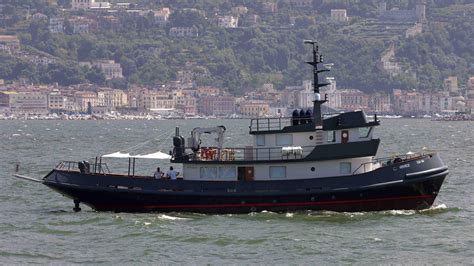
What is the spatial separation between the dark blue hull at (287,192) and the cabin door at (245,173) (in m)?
0.48

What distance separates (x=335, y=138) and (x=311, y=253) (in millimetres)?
7482

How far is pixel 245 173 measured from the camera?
4828 centimetres

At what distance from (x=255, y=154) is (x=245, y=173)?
2.42 feet

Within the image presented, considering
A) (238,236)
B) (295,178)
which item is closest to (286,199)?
(295,178)

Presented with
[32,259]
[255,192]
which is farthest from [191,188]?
[32,259]

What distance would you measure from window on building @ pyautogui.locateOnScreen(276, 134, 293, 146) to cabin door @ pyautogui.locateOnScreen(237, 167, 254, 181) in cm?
126

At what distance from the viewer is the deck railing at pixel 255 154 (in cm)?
4803

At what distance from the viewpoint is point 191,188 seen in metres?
48.1

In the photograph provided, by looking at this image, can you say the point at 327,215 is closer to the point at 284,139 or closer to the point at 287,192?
the point at 287,192

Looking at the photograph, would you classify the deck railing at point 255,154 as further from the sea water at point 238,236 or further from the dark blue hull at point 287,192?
the sea water at point 238,236

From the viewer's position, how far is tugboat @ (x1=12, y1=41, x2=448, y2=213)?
47250 millimetres

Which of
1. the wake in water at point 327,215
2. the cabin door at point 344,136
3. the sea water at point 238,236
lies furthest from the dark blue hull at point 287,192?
the cabin door at point 344,136

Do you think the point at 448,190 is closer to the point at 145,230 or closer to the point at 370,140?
the point at 370,140

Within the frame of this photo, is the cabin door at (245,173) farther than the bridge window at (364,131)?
Yes
